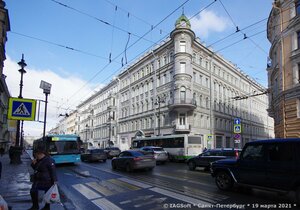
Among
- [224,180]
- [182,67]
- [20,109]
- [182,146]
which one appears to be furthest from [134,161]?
[182,67]

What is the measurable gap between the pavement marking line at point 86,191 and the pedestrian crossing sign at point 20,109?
14.1ft

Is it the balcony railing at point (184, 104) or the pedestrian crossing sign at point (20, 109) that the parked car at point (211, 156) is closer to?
the pedestrian crossing sign at point (20, 109)

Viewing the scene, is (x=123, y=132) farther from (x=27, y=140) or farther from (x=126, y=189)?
(x=27, y=140)

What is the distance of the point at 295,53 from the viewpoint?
A: 22.9 meters

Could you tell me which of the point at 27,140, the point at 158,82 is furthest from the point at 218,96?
the point at 27,140

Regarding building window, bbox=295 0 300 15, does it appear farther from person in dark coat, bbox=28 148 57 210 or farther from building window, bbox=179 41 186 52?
person in dark coat, bbox=28 148 57 210

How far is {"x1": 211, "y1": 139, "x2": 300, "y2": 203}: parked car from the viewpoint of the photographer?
7102mm

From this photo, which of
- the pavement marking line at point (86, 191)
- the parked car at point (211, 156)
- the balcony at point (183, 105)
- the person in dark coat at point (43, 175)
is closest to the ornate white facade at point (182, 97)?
the balcony at point (183, 105)

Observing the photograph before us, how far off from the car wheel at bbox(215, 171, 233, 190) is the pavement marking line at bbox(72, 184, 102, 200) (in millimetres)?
4370

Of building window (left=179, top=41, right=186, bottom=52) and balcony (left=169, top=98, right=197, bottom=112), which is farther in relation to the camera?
building window (left=179, top=41, right=186, bottom=52)

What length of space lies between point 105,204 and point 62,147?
1390 cm

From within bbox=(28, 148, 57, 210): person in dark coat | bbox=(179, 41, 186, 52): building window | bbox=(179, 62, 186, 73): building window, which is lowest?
bbox=(28, 148, 57, 210): person in dark coat

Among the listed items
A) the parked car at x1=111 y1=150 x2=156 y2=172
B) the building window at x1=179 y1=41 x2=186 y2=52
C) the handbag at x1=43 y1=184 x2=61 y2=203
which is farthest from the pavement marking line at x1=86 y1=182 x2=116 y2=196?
the building window at x1=179 y1=41 x2=186 y2=52

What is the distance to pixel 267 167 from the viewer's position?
7.71 meters
